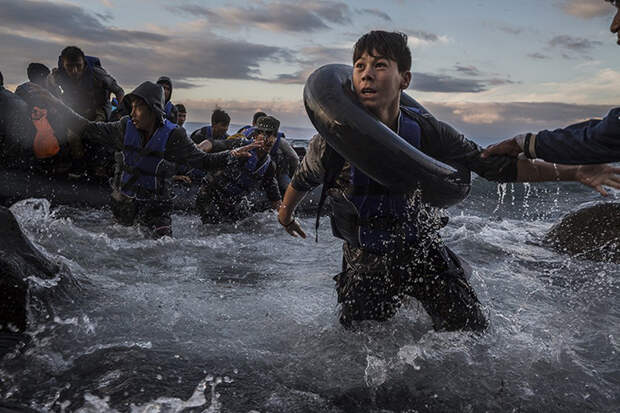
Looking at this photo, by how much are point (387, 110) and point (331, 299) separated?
3029 mm

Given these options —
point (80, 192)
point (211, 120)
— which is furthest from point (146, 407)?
point (211, 120)

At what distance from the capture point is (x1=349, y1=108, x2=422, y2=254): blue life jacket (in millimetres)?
3467

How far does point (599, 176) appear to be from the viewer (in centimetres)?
294

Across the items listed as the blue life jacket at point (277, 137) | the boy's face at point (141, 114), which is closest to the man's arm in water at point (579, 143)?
the boy's face at point (141, 114)

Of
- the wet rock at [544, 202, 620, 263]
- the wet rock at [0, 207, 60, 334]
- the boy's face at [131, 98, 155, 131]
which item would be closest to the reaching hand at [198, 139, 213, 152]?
the boy's face at [131, 98, 155, 131]

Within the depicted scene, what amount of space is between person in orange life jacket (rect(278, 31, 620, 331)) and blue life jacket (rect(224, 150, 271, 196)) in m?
5.51

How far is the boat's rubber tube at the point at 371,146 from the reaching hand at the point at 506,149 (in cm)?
24

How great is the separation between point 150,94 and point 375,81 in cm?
370

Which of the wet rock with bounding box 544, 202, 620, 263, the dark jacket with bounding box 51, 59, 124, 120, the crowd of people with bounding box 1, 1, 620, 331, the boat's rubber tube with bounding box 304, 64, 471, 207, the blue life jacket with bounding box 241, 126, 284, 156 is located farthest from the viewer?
the blue life jacket with bounding box 241, 126, 284, 156

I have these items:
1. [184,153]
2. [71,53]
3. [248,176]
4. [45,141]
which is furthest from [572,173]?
[71,53]

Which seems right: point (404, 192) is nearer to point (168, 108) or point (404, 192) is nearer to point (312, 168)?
point (312, 168)

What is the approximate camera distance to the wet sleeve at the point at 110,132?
21.6 feet

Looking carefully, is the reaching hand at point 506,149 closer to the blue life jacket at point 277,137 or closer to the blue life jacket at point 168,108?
the blue life jacket at point 277,137

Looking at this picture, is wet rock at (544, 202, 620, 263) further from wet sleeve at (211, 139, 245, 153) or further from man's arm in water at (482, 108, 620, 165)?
man's arm in water at (482, 108, 620, 165)
